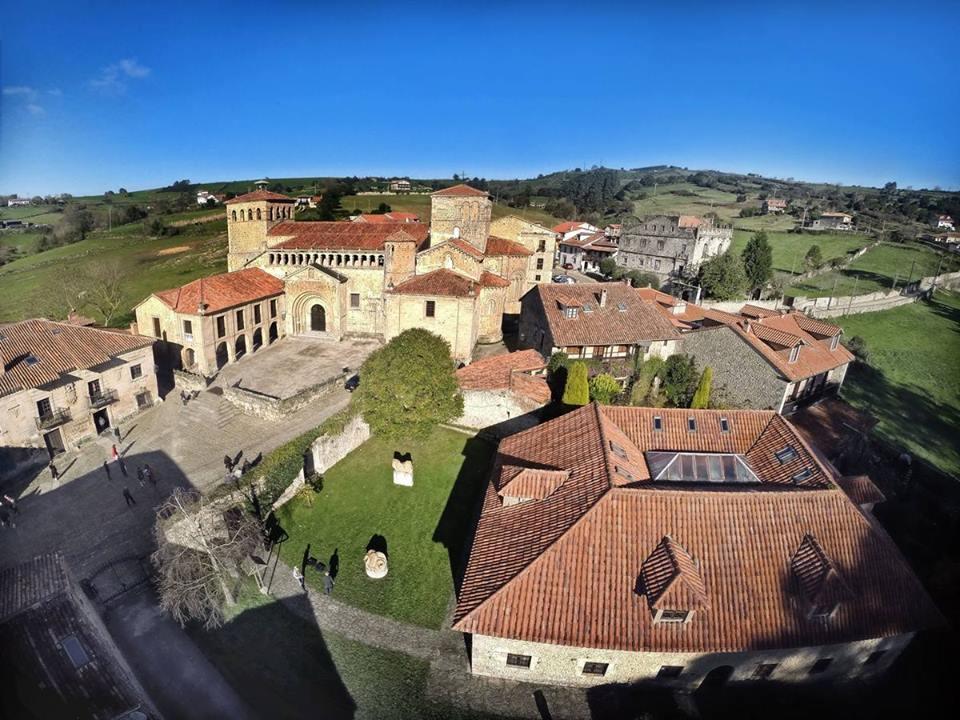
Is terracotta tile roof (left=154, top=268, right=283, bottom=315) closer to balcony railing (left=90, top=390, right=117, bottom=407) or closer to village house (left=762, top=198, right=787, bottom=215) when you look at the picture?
balcony railing (left=90, top=390, right=117, bottom=407)

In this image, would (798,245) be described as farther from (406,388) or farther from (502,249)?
(406,388)

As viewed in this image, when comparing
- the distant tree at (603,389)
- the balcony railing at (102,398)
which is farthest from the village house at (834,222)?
the balcony railing at (102,398)

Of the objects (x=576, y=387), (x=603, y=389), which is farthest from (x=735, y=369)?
(x=576, y=387)

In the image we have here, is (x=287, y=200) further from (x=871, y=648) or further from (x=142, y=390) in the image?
(x=871, y=648)

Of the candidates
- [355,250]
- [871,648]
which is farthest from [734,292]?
[871,648]

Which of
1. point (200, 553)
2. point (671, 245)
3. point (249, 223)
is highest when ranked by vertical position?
point (249, 223)

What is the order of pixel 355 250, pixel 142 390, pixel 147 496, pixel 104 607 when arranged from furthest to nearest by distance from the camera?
pixel 355 250 < pixel 142 390 < pixel 147 496 < pixel 104 607

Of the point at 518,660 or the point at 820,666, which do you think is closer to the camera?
the point at 518,660
